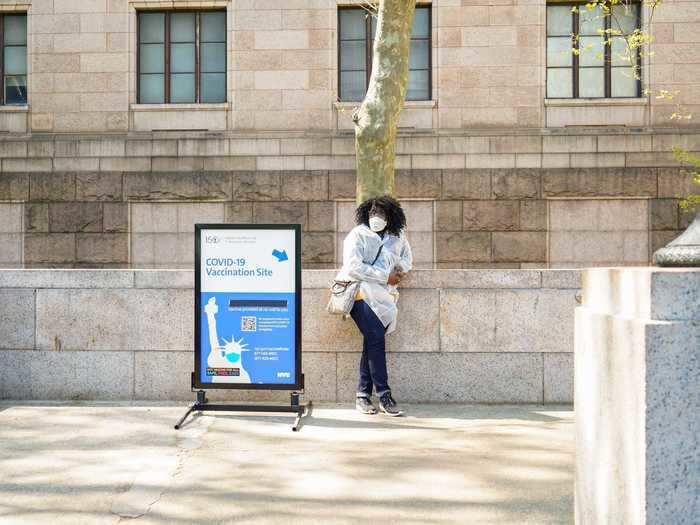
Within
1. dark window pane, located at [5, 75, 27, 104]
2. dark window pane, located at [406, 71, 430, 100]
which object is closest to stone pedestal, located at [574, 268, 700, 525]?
dark window pane, located at [406, 71, 430, 100]

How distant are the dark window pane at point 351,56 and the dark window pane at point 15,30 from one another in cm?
679

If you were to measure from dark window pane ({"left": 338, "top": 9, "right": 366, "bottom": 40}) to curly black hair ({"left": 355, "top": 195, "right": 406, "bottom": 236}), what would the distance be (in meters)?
9.38

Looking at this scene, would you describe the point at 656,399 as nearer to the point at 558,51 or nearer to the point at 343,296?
the point at 343,296

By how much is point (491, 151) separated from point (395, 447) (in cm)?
1035

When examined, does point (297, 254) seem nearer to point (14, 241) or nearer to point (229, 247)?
point (229, 247)

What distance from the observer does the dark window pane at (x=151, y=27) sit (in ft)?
53.2

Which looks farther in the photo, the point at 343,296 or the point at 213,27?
the point at 213,27

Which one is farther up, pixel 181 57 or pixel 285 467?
pixel 181 57

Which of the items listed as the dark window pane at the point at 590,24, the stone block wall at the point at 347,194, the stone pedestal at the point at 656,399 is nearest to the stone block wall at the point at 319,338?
the stone pedestal at the point at 656,399

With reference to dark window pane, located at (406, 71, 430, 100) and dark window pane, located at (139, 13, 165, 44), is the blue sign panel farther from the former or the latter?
dark window pane, located at (139, 13, 165, 44)

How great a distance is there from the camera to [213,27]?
634 inches

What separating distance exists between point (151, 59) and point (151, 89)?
643 mm

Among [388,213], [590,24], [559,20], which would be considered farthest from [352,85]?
[388,213]

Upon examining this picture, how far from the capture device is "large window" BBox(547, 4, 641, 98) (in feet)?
51.3
